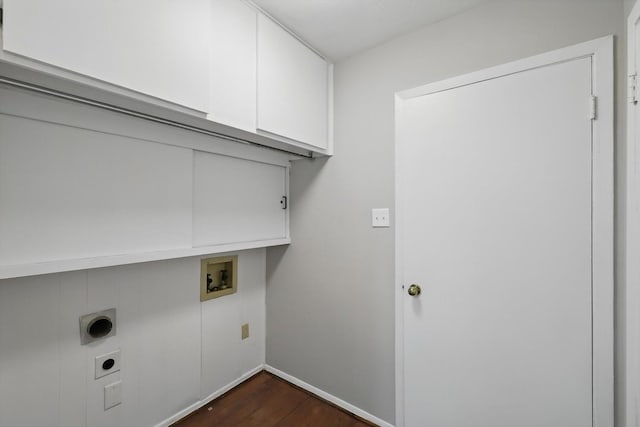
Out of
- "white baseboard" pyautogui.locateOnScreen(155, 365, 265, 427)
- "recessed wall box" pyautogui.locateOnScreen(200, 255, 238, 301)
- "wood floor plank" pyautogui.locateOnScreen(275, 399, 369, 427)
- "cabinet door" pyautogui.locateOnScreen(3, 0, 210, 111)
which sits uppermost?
"cabinet door" pyautogui.locateOnScreen(3, 0, 210, 111)

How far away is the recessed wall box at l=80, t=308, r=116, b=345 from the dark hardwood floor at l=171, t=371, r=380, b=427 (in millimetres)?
720

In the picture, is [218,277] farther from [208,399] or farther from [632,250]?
[632,250]

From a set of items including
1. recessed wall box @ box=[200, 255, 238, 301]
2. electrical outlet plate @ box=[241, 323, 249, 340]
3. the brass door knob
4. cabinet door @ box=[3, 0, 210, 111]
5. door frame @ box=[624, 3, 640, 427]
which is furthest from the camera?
electrical outlet plate @ box=[241, 323, 249, 340]

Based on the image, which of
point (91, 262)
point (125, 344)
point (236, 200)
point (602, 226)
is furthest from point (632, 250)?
point (125, 344)

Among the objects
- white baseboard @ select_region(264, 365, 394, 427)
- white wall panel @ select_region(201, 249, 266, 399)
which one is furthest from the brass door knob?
white wall panel @ select_region(201, 249, 266, 399)

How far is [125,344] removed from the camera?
1.39m

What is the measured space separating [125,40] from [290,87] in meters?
0.80

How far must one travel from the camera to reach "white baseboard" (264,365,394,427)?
64.6 inches

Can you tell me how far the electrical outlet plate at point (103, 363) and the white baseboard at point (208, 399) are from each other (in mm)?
446

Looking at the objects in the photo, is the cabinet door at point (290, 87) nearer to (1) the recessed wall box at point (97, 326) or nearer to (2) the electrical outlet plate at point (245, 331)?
(1) the recessed wall box at point (97, 326)

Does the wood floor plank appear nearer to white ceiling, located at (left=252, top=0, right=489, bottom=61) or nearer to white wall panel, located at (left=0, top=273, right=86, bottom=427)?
white wall panel, located at (left=0, top=273, right=86, bottom=427)

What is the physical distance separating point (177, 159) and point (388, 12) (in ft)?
4.38

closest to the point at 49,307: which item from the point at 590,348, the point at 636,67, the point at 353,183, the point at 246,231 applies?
the point at 246,231

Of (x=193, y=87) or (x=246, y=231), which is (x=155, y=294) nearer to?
(x=246, y=231)
